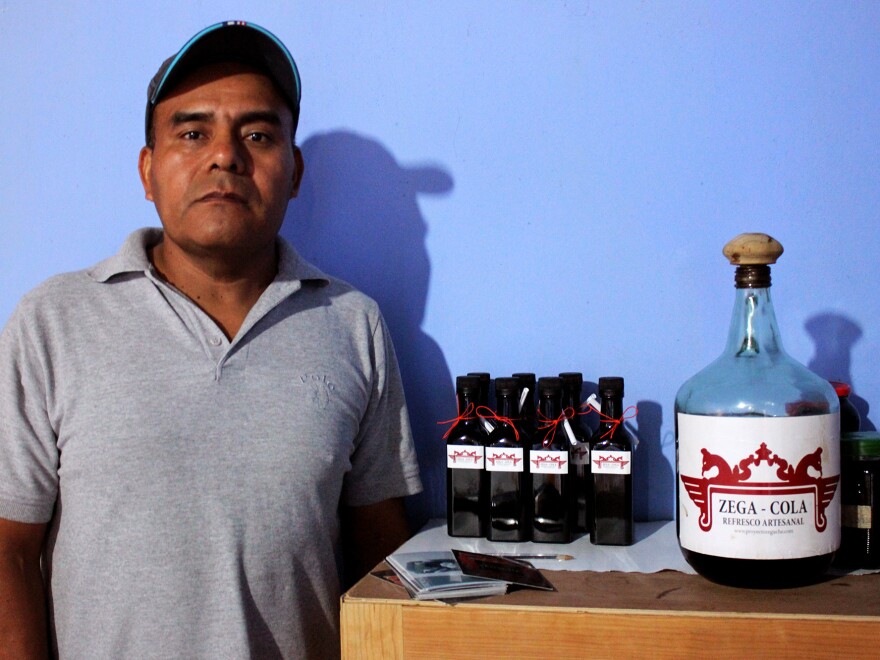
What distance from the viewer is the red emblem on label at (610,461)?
103 centimetres

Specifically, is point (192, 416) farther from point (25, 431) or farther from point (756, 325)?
point (756, 325)

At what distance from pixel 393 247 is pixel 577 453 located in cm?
45

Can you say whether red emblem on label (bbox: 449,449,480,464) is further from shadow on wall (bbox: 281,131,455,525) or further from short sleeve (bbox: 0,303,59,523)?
short sleeve (bbox: 0,303,59,523)

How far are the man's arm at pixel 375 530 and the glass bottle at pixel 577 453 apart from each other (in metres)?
0.26

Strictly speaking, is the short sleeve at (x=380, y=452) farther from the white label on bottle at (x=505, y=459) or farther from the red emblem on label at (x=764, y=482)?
the red emblem on label at (x=764, y=482)

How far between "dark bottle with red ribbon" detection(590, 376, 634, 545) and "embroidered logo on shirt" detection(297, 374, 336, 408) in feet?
1.17

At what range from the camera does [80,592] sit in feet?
3.23

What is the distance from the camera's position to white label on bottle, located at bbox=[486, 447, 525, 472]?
1062 mm

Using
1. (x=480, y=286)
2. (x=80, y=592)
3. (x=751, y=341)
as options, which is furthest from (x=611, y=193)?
(x=80, y=592)

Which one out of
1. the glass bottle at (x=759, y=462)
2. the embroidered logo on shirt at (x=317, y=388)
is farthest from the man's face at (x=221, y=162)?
the glass bottle at (x=759, y=462)

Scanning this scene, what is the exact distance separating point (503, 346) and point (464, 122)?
0.35m

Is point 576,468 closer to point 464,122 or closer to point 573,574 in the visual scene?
point 573,574

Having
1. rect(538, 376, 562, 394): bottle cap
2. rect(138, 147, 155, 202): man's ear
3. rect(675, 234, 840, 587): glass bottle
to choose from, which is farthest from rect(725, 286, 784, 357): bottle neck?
rect(138, 147, 155, 202): man's ear

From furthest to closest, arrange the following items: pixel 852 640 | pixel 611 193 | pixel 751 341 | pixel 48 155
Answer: pixel 48 155
pixel 611 193
pixel 751 341
pixel 852 640
